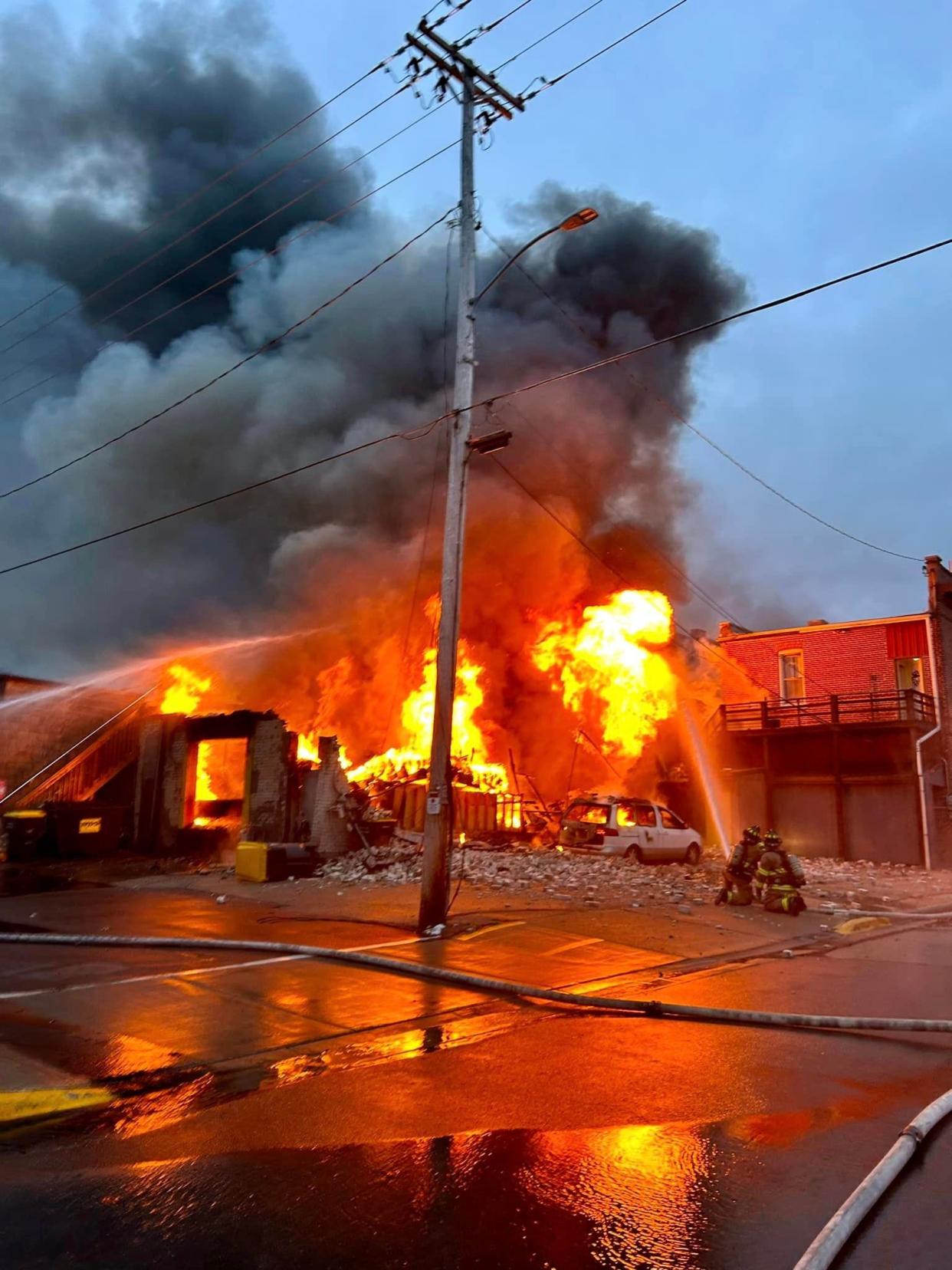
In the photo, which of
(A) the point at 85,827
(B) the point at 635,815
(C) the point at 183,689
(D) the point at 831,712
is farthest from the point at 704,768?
(A) the point at 85,827

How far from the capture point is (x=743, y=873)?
13.2 m

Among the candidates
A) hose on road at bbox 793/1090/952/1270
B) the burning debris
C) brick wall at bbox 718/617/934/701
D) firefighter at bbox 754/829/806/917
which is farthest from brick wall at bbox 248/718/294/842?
brick wall at bbox 718/617/934/701

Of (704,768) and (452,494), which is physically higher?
(452,494)

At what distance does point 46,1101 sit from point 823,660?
2802 cm

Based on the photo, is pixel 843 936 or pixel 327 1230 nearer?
pixel 327 1230

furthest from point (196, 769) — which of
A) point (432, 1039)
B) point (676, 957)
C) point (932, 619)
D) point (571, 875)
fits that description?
point (932, 619)

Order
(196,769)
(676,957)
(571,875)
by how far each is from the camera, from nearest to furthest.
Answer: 1. (676,957)
2. (571,875)
3. (196,769)

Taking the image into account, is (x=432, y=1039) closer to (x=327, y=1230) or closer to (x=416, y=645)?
(x=327, y=1230)

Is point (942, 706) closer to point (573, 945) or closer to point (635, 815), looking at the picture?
point (635, 815)

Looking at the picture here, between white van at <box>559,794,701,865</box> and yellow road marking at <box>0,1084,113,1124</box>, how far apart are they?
1335cm

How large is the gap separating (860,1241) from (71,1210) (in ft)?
9.24

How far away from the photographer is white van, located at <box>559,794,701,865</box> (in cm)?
1758

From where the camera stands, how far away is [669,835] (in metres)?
18.7

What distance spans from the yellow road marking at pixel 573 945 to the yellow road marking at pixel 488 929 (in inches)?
37.9
